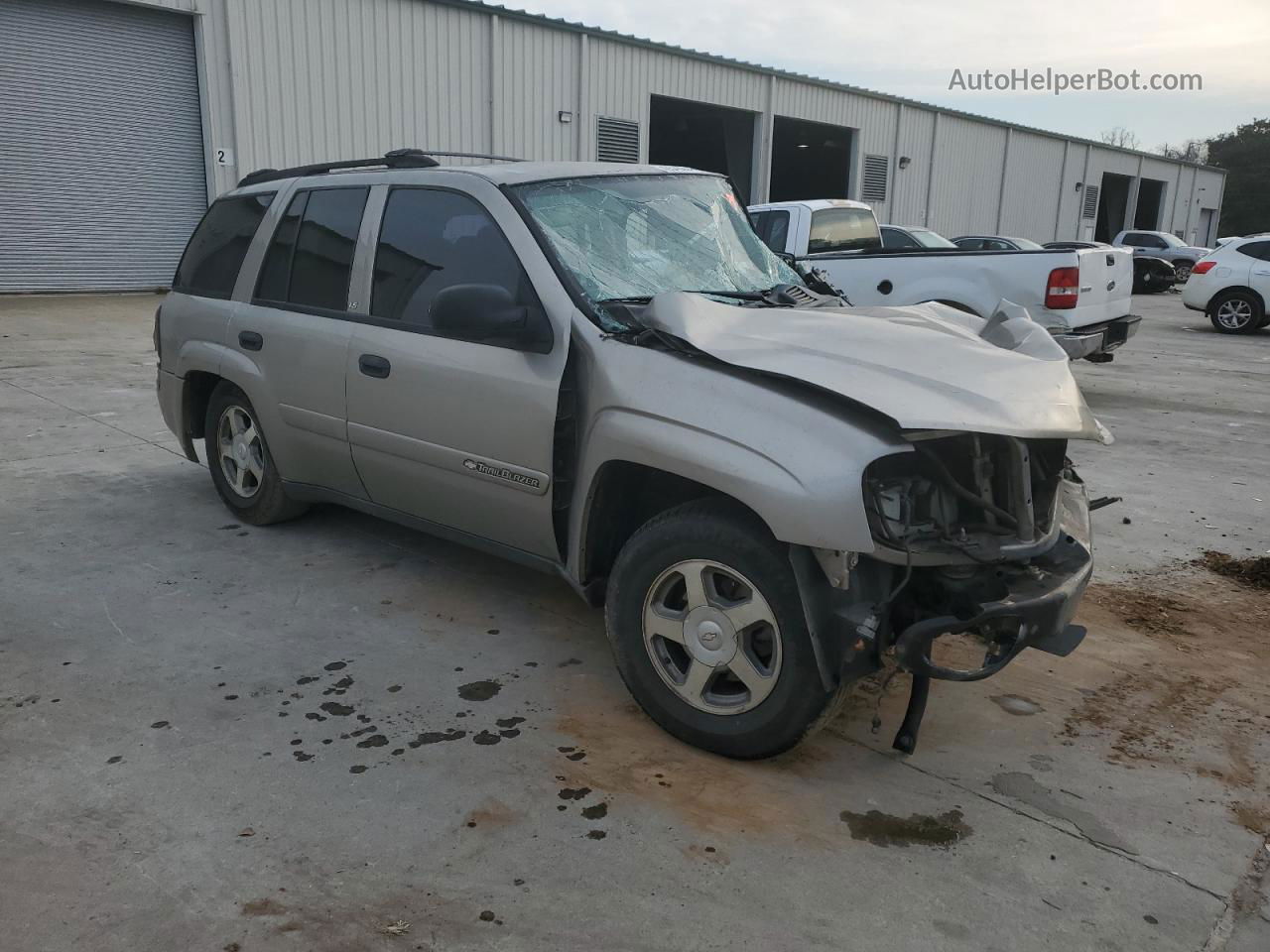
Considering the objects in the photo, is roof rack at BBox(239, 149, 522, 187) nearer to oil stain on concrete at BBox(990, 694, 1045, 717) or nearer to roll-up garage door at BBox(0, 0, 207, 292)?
oil stain on concrete at BBox(990, 694, 1045, 717)

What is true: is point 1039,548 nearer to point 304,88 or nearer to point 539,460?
point 539,460

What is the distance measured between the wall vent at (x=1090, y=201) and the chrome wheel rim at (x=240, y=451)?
41.1 metres

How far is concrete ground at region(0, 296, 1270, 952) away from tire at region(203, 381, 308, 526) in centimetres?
29

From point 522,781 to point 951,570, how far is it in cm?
144

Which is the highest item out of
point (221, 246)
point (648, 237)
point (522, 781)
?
point (648, 237)

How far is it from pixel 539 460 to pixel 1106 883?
7.10 feet

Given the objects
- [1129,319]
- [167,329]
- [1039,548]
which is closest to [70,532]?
[167,329]

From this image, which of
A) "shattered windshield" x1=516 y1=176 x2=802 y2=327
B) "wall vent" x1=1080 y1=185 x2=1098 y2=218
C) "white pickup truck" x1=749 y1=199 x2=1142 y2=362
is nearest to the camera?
"shattered windshield" x1=516 y1=176 x2=802 y2=327

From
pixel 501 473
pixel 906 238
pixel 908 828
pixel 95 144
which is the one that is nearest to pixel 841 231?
pixel 906 238

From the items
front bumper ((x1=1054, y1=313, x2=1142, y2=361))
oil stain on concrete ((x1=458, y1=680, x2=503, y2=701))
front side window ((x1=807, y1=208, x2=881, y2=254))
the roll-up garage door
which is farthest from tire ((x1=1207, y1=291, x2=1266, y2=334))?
the roll-up garage door

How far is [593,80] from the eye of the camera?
21.2 meters

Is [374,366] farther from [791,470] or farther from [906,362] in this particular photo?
[906,362]

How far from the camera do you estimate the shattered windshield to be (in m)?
3.75

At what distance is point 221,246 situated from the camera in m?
5.27
